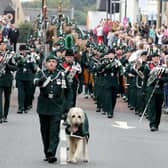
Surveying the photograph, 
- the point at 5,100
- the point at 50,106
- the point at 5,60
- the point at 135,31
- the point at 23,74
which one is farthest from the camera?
the point at 135,31

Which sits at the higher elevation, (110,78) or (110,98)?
(110,78)

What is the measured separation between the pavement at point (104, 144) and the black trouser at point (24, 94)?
379 millimetres

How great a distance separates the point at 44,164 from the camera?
51.1 ft

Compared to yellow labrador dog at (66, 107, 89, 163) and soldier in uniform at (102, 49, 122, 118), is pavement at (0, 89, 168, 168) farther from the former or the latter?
soldier in uniform at (102, 49, 122, 118)

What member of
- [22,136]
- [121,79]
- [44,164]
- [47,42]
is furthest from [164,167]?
[47,42]

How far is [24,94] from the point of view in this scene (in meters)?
25.8

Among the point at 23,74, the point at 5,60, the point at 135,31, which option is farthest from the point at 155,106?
the point at 135,31

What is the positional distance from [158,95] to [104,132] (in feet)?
5.65

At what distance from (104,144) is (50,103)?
10.9ft

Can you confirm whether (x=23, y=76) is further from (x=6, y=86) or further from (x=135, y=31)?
(x=135, y=31)

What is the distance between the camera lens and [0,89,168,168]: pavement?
52.3 feet

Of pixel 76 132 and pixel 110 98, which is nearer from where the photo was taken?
pixel 76 132

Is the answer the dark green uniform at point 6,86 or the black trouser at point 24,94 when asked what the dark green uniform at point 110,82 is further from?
the dark green uniform at point 6,86

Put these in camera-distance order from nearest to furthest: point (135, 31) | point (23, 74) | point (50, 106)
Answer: point (50, 106)
point (23, 74)
point (135, 31)
